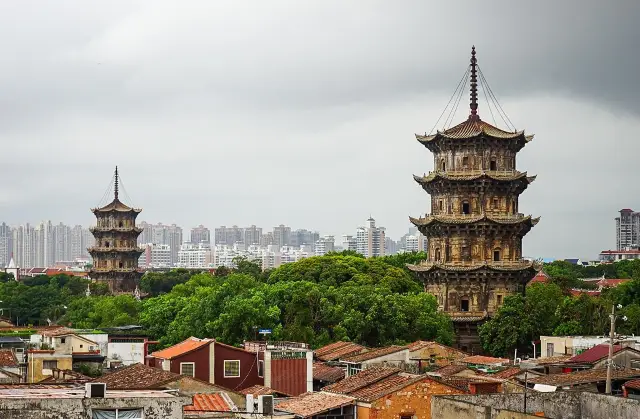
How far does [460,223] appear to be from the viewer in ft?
226

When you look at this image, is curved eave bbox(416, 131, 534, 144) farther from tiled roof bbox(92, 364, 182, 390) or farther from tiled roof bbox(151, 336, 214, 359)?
tiled roof bbox(92, 364, 182, 390)

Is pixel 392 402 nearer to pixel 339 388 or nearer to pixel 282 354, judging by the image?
pixel 339 388

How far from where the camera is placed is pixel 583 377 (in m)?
33.1

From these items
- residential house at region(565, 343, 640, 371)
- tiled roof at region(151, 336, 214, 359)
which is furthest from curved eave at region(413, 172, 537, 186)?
tiled roof at region(151, 336, 214, 359)

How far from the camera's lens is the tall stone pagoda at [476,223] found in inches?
2714

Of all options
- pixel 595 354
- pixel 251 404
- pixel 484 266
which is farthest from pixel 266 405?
pixel 484 266

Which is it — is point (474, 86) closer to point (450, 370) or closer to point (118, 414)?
point (450, 370)

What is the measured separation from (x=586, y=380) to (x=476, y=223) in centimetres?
3664

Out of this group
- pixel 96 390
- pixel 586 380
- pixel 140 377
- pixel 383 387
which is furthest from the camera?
pixel 586 380

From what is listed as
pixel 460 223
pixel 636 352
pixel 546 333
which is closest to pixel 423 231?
pixel 460 223

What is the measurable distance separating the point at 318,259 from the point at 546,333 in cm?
2009

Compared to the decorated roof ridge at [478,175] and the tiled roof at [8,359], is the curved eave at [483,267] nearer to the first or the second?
the decorated roof ridge at [478,175]

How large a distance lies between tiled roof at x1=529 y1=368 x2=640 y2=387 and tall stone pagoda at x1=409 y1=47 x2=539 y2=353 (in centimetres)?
3326

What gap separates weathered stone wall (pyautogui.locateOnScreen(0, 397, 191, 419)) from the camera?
1769 cm
